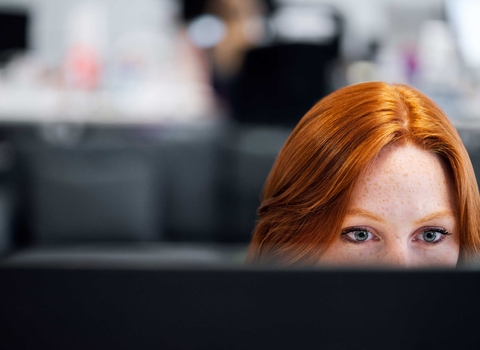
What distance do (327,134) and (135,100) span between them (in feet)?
7.79

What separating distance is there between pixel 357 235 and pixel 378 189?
50 millimetres

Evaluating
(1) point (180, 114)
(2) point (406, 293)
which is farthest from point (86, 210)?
(2) point (406, 293)

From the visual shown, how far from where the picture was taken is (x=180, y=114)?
111 inches

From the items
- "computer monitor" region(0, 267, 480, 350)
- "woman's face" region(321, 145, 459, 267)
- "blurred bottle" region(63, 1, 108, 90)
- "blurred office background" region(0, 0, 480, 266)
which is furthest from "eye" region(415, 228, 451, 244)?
"blurred bottle" region(63, 1, 108, 90)

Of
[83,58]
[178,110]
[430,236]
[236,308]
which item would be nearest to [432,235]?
[430,236]

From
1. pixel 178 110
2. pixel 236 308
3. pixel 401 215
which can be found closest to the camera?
pixel 236 308

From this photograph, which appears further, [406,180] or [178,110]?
[178,110]

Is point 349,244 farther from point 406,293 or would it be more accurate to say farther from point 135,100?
point 135,100

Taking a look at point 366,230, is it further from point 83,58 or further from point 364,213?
point 83,58

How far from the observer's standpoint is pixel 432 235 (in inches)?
22.0

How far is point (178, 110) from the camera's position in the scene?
284 cm

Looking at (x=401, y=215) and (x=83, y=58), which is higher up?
(x=83, y=58)

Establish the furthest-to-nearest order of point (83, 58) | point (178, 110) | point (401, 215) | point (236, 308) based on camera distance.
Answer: point (83, 58) < point (178, 110) < point (401, 215) < point (236, 308)

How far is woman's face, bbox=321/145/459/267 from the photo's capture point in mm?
544
